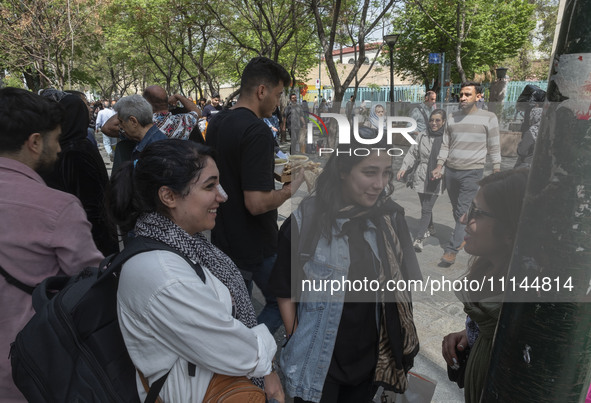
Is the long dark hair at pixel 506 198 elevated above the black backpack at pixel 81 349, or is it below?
above

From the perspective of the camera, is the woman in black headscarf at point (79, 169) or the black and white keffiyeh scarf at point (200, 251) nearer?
the black and white keffiyeh scarf at point (200, 251)

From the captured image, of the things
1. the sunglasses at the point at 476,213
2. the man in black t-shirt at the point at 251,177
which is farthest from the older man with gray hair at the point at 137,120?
the sunglasses at the point at 476,213

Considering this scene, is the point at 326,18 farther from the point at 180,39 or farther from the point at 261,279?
the point at 261,279

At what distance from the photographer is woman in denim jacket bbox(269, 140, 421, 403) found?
161 centimetres

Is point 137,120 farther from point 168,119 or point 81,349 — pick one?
point 81,349

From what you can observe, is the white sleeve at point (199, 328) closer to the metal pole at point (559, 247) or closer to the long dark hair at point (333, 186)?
the long dark hair at point (333, 186)

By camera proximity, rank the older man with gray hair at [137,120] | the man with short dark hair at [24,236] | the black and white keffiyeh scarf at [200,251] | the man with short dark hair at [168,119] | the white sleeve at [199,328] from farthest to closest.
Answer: the man with short dark hair at [168,119] < the older man with gray hair at [137,120] < the man with short dark hair at [24,236] < the black and white keffiyeh scarf at [200,251] < the white sleeve at [199,328]

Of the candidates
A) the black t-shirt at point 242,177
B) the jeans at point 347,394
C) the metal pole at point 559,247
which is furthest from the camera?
the black t-shirt at point 242,177

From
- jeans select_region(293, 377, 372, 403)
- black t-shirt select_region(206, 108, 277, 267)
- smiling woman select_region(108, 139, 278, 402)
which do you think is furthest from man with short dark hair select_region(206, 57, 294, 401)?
jeans select_region(293, 377, 372, 403)

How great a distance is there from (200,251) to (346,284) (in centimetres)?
62

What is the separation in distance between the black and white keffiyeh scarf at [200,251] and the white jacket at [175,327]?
0.29ft

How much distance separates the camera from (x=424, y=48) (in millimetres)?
26828

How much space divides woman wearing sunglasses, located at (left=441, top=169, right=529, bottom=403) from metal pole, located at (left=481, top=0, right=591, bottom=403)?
35 centimetres

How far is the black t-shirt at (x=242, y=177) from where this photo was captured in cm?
221
